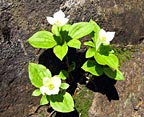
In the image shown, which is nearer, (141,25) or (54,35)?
(54,35)

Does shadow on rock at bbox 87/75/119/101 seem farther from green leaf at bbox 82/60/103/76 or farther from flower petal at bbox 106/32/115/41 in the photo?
flower petal at bbox 106/32/115/41

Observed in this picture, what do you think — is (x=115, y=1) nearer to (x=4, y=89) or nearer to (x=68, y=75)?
(x=68, y=75)

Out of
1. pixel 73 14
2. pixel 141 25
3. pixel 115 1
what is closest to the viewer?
pixel 73 14

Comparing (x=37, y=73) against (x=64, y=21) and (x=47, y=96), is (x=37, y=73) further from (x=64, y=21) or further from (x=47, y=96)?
(x=64, y=21)

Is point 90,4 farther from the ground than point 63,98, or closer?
farther from the ground

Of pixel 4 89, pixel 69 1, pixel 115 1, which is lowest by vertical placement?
pixel 4 89

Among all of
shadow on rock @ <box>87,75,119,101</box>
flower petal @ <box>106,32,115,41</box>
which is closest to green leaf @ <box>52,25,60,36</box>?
flower petal @ <box>106,32,115,41</box>

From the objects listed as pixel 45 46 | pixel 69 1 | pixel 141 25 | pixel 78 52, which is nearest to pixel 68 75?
pixel 78 52
